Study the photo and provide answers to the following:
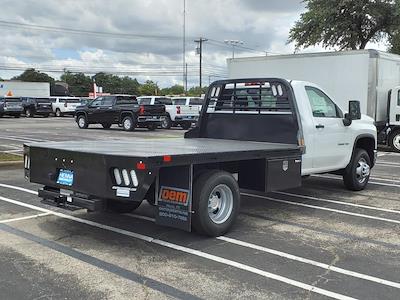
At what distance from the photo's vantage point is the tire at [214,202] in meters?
5.79

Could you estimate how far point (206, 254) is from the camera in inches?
215

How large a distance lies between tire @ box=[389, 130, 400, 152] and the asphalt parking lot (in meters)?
9.36

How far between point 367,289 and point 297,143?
338 cm

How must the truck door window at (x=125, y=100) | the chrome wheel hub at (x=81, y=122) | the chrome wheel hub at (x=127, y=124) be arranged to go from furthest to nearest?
the chrome wheel hub at (x=81, y=122) → the truck door window at (x=125, y=100) → the chrome wheel hub at (x=127, y=124)

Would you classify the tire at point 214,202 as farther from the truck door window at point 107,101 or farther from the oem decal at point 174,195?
the truck door window at point 107,101

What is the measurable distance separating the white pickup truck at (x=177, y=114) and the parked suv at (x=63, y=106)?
17.1 m

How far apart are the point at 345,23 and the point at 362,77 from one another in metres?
18.4

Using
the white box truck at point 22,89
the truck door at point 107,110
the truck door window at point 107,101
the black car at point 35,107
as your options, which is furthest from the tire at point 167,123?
the white box truck at point 22,89

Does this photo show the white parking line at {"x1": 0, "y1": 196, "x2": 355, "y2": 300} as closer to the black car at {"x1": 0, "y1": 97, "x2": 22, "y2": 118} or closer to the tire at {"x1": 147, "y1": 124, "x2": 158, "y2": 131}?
the tire at {"x1": 147, "y1": 124, "x2": 158, "y2": 131}

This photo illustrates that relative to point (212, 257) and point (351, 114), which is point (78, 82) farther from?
point (212, 257)

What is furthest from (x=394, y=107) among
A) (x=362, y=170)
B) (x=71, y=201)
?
(x=71, y=201)

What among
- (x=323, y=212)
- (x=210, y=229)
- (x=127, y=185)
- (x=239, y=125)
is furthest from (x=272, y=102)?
(x=127, y=185)

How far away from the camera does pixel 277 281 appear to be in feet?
15.4

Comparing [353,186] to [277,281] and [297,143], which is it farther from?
[277,281]
